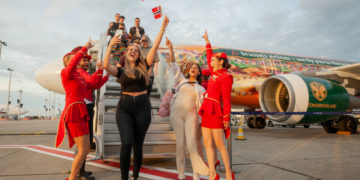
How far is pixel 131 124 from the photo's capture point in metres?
2.28

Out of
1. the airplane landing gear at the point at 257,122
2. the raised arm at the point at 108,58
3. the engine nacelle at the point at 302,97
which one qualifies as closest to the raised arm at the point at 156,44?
the raised arm at the point at 108,58

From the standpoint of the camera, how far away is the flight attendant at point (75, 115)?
85.3 inches

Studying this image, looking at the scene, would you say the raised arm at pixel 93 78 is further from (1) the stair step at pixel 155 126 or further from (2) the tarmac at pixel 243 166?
(1) the stair step at pixel 155 126

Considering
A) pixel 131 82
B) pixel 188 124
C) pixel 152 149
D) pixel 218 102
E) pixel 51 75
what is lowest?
pixel 152 149

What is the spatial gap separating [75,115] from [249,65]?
895cm

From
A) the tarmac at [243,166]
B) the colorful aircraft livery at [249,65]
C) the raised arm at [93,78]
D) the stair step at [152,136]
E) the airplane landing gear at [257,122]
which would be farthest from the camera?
the airplane landing gear at [257,122]

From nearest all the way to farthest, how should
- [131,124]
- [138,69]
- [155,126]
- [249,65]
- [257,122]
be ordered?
[131,124]
[138,69]
[155,126]
[249,65]
[257,122]

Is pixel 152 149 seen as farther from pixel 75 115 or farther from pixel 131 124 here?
pixel 75 115

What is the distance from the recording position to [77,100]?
2.28 metres

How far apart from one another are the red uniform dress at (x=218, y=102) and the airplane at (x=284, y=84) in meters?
2.58

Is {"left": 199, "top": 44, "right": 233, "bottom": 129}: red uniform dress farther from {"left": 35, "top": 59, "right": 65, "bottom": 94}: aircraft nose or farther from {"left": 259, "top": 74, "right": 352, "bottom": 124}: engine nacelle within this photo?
{"left": 35, "top": 59, "right": 65, "bottom": 94}: aircraft nose

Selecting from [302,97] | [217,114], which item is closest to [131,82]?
[217,114]

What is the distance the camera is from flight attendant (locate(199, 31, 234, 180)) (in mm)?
2371

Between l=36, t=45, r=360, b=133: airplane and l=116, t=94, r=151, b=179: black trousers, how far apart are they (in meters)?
2.72
